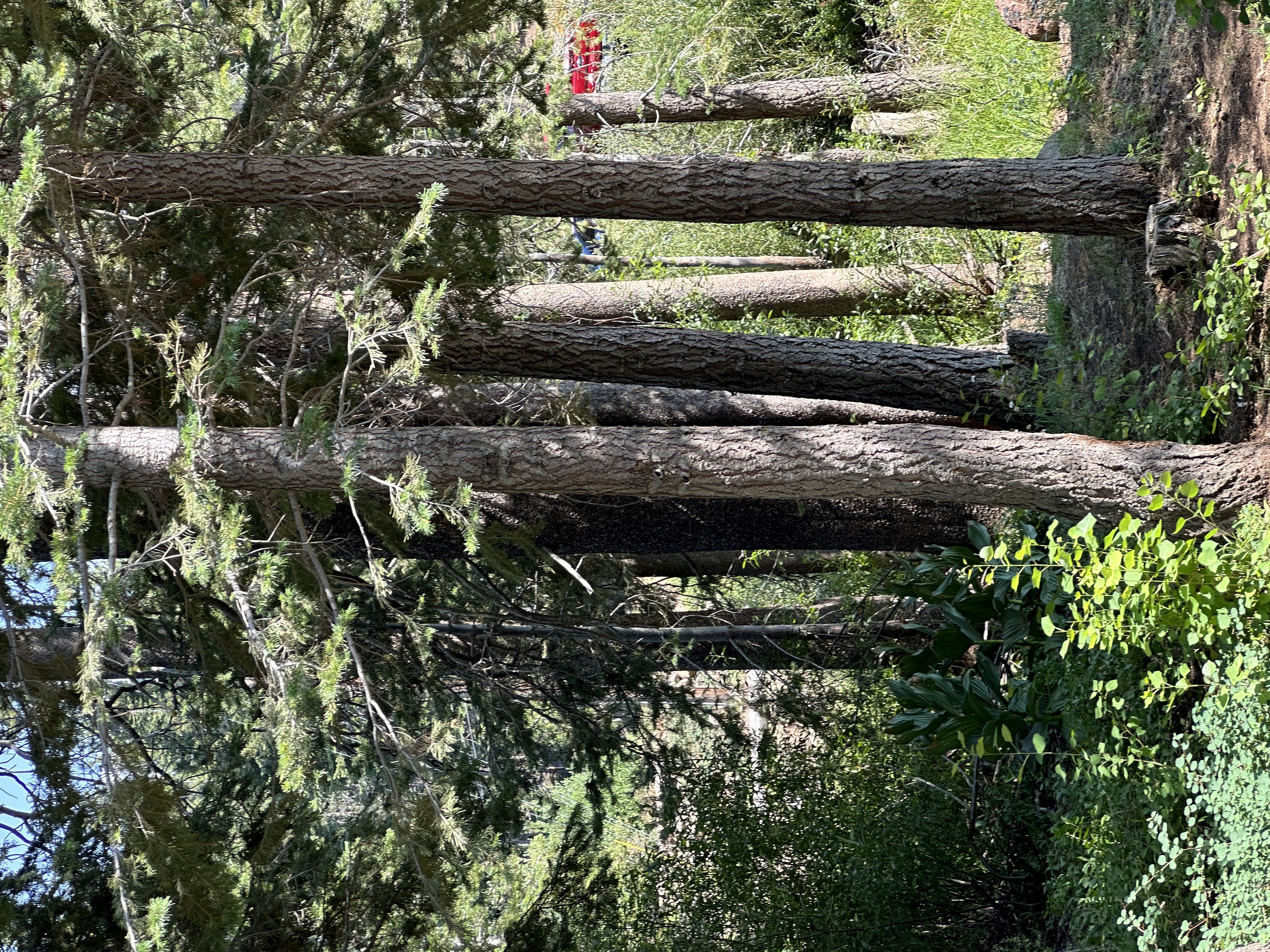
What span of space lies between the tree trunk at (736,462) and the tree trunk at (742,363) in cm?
133

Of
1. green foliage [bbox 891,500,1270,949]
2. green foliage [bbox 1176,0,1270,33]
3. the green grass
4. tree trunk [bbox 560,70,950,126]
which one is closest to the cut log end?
green foliage [bbox 1176,0,1270,33]

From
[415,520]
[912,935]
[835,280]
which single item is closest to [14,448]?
[415,520]

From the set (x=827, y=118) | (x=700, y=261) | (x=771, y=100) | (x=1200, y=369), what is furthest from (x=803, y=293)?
(x=1200, y=369)

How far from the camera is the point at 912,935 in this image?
6480mm

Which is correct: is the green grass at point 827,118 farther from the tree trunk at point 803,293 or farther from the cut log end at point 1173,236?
the cut log end at point 1173,236

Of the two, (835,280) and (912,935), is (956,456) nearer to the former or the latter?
(912,935)

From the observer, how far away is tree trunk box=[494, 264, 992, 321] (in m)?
7.70

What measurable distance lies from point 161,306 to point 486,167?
5.29 ft

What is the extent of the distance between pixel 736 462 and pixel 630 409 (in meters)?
1.66

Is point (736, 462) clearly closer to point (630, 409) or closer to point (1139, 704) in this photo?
point (630, 409)

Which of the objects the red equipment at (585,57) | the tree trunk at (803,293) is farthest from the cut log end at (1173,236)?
the red equipment at (585,57)

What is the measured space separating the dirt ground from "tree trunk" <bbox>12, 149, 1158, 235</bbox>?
0.91ft

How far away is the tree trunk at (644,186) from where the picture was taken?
14.0 ft

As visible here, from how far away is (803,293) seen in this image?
8.12 m
